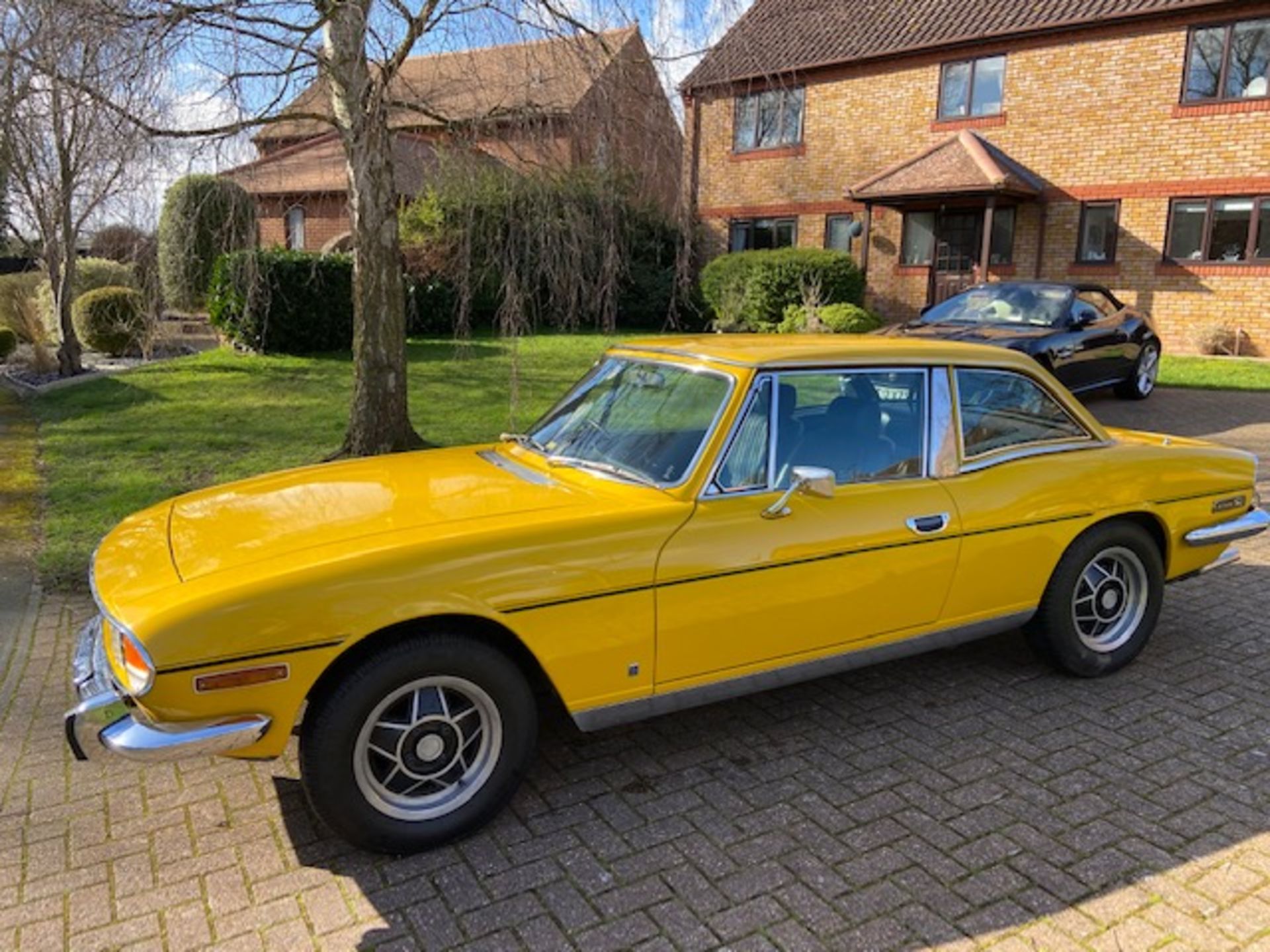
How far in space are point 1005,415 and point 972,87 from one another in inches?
715

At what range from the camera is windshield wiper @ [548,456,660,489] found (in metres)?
3.36

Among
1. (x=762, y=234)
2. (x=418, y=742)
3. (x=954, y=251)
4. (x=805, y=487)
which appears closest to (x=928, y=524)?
(x=805, y=487)

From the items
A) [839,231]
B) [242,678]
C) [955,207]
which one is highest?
[955,207]

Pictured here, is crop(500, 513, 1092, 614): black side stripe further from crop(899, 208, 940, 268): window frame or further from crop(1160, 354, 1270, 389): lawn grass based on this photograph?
crop(899, 208, 940, 268): window frame

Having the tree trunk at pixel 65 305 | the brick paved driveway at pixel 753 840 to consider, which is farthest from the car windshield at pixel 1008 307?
the tree trunk at pixel 65 305

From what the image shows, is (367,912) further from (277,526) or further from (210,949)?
(277,526)

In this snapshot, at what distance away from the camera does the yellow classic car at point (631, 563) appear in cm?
265

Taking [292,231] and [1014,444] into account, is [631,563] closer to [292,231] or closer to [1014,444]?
[1014,444]

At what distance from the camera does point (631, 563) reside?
9.90 ft

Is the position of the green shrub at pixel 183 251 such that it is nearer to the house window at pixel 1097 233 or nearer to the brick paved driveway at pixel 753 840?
the brick paved driveway at pixel 753 840

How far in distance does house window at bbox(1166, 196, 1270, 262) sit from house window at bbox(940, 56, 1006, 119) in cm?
433

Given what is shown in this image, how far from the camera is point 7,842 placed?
2.96 metres

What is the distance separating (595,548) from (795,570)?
78 centimetres

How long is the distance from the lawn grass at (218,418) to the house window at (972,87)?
1071cm
